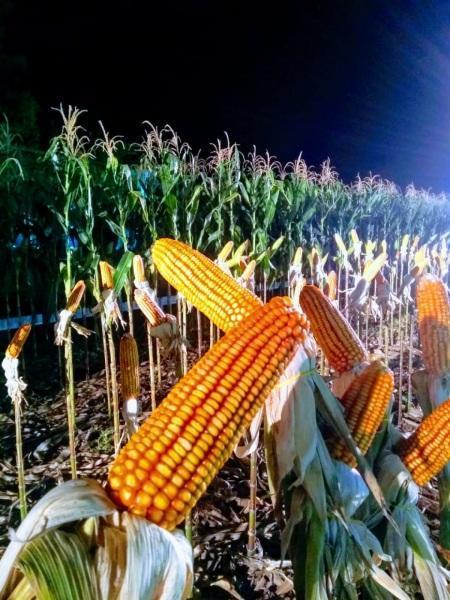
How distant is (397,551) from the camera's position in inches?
64.2

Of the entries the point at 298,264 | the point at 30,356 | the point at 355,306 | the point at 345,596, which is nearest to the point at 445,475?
the point at 345,596

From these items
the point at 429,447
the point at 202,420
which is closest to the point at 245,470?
the point at 429,447

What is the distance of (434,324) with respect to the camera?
2.18m

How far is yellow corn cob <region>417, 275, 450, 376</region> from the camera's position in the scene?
7.16ft

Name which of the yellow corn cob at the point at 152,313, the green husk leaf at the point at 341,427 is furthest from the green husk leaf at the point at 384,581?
the yellow corn cob at the point at 152,313

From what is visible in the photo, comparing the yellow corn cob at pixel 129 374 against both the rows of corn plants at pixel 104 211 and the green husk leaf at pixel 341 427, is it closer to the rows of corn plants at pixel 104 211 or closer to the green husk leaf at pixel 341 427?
the green husk leaf at pixel 341 427

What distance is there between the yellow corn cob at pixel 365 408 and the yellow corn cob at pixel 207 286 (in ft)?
1.50

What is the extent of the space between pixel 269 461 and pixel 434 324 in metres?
1.16

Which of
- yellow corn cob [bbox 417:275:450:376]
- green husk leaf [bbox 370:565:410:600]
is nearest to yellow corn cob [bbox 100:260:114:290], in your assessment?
yellow corn cob [bbox 417:275:450:376]

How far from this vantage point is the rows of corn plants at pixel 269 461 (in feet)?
2.85

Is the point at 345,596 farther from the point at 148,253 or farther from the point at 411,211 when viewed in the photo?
the point at 411,211

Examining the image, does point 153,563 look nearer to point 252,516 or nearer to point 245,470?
point 252,516

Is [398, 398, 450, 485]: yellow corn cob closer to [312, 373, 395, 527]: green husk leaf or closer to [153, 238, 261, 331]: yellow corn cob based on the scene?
[312, 373, 395, 527]: green husk leaf

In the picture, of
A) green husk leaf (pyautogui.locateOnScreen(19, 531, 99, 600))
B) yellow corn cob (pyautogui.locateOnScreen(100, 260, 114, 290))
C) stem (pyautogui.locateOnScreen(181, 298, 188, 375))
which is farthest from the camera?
yellow corn cob (pyautogui.locateOnScreen(100, 260, 114, 290))
